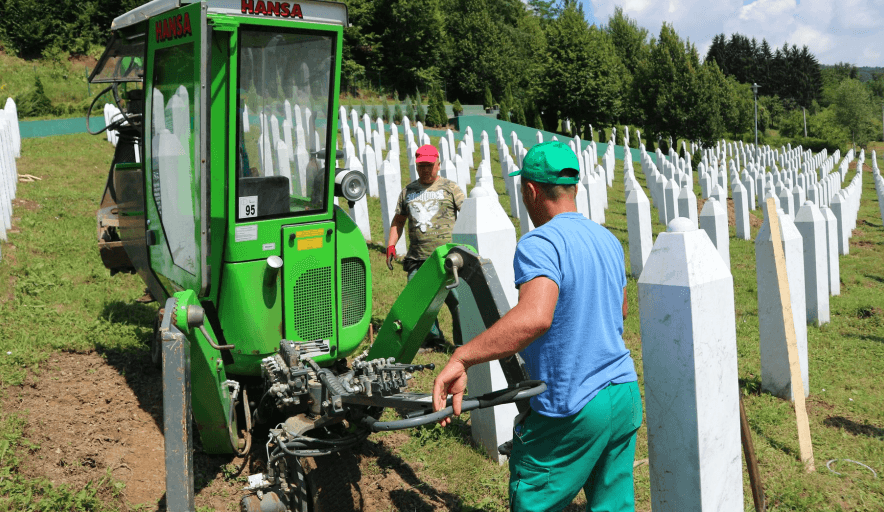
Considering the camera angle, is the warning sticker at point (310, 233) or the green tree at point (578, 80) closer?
the warning sticker at point (310, 233)

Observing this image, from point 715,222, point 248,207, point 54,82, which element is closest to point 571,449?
point 248,207

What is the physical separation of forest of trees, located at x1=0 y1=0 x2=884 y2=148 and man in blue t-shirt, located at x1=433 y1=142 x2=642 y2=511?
36.6 metres

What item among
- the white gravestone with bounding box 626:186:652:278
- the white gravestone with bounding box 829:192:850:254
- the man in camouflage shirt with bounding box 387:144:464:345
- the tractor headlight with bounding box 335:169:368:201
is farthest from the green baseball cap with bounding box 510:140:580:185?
the white gravestone with bounding box 829:192:850:254

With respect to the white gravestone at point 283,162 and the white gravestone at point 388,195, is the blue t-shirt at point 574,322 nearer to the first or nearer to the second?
the white gravestone at point 283,162

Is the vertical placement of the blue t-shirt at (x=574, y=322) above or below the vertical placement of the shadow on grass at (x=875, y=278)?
above

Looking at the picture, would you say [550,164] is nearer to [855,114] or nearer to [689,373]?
[689,373]

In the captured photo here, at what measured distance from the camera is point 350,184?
4.43 m

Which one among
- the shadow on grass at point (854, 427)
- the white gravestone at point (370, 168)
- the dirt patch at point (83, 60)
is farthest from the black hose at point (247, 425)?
the dirt patch at point (83, 60)

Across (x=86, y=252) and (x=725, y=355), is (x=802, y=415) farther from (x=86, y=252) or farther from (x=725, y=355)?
(x=86, y=252)

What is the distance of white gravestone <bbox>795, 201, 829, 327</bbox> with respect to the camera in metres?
8.44

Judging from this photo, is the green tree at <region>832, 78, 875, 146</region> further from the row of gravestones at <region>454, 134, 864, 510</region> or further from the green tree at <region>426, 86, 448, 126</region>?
the row of gravestones at <region>454, 134, 864, 510</region>

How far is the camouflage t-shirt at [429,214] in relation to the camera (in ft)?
21.8

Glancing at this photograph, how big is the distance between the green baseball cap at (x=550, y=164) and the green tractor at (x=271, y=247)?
676 millimetres

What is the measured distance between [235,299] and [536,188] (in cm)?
205
